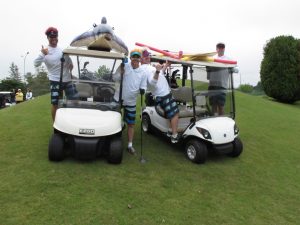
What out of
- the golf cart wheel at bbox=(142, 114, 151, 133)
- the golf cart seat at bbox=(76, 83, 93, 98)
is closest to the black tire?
the golf cart wheel at bbox=(142, 114, 151, 133)

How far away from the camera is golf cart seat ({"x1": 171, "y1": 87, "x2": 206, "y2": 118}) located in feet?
20.2

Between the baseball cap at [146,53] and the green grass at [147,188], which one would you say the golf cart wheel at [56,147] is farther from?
the baseball cap at [146,53]

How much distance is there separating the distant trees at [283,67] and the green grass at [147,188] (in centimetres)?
1268

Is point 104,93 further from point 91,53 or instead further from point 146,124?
point 146,124

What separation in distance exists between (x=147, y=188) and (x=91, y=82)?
208cm

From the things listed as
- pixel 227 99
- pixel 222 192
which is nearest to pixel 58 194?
pixel 222 192

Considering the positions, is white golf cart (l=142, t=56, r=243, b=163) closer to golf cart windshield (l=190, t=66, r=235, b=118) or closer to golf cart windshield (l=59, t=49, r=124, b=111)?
golf cart windshield (l=190, t=66, r=235, b=118)

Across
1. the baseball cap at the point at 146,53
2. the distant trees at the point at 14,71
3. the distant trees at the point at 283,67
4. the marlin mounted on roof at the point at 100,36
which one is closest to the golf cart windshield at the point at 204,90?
the baseball cap at the point at 146,53

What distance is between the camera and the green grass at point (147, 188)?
156 inches

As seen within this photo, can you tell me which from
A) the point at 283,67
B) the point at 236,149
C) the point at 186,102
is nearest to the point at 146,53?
the point at 186,102

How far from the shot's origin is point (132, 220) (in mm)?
3869

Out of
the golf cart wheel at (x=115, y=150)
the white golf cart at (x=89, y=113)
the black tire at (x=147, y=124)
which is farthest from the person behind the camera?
the black tire at (x=147, y=124)

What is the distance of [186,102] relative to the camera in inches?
257

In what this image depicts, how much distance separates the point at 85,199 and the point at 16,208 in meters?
0.80
